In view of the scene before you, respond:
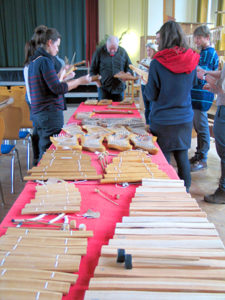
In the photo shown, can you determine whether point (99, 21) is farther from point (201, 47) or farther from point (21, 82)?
point (201, 47)

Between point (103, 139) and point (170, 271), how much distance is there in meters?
1.62

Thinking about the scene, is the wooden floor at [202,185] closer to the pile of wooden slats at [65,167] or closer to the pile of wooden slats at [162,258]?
the pile of wooden slats at [65,167]

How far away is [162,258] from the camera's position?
0.99 m

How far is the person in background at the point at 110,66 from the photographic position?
15.2 feet

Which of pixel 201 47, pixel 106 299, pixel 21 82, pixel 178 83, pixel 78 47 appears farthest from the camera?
pixel 78 47

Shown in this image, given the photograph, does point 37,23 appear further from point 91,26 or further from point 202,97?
point 202,97

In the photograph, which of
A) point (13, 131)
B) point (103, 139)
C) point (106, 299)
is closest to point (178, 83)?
point (103, 139)

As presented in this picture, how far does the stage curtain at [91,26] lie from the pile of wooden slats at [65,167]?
964 centimetres

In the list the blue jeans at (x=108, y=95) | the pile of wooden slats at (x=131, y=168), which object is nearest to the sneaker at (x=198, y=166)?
the blue jeans at (x=108, y=95)

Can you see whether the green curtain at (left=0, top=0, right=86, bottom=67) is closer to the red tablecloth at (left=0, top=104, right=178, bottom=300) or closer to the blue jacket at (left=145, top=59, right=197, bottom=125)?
the blue jacket at (left=145, top=59, right=197, bottom=125)

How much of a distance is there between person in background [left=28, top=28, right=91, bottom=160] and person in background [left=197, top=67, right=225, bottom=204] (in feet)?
4.34

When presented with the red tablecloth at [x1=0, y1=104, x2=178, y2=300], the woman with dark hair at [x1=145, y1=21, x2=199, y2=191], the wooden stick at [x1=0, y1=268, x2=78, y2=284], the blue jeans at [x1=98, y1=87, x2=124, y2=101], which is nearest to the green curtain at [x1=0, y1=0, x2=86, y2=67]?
the blue jeans at [x1=98, y1=87, x2=124, y2=101]

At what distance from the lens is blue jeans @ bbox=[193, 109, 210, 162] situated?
3.97 m

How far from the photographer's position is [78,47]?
1131 cm
